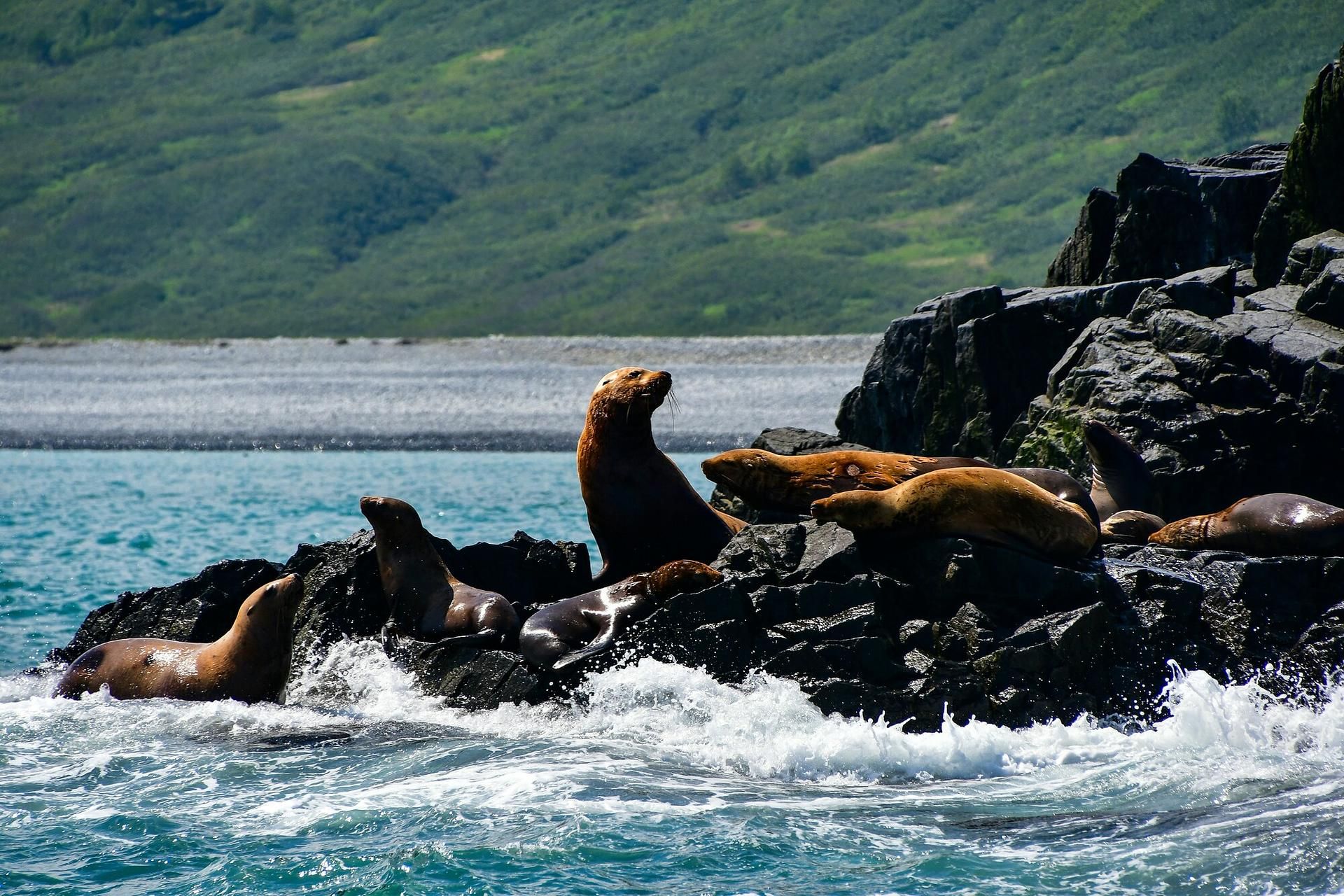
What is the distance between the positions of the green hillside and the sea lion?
58237mm

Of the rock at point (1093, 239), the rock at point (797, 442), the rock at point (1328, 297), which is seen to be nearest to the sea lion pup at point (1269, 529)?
the rock at point (1328, 297)

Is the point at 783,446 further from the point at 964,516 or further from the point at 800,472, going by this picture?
the point at 964,516

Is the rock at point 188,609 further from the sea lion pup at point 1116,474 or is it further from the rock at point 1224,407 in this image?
the rock at point 1224,407

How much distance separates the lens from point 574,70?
10850cm

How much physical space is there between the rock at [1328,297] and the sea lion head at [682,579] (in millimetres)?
5566

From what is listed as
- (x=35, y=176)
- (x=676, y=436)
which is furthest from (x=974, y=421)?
(x=35, y=176)

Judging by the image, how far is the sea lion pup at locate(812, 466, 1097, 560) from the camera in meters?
8.64

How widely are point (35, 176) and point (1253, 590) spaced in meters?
104

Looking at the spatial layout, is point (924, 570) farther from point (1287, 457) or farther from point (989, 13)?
point (989, 13)

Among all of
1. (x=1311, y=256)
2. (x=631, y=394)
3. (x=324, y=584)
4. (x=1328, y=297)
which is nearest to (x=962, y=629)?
(x=631, y=394)

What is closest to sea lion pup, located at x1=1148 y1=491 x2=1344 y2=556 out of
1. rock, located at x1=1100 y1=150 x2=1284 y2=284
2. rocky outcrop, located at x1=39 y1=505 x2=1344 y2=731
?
rocky outcrop, located at x1=39 y1=505 x2=1344 y2=731

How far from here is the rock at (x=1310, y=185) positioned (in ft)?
42.4

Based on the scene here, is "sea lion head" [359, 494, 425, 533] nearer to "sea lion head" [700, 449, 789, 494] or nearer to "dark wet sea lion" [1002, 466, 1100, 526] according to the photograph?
"sea lion head" [700, 449, 789, 494]

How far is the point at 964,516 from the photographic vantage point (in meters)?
8.65
